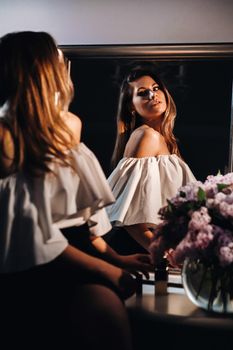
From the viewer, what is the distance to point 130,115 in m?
2.16

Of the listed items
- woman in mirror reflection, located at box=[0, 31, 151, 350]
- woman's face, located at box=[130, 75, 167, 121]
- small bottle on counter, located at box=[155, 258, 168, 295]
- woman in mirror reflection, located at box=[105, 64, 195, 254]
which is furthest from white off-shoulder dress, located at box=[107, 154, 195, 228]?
woman in mirror reflection, located at box=[0, 31, 151, 350]

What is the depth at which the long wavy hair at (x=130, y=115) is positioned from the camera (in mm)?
2117

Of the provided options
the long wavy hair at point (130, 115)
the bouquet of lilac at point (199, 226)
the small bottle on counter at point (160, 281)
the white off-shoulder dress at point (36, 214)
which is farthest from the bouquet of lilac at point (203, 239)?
the long wavy hair at point (130, 115)

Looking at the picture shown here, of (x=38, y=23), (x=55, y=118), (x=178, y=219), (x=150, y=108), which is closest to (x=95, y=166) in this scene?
(x=55, y=118)

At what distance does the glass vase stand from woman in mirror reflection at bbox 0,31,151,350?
27cm

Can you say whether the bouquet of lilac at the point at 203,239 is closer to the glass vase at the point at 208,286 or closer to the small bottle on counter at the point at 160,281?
the glass vase at the point at 208,286

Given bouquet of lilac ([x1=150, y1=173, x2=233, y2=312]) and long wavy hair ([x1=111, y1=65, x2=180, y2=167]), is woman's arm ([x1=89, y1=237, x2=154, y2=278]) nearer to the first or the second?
bouquet of lilac ([x1=150, y1=173, x2=233, y2=312])

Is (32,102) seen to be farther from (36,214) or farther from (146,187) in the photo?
(146,187)

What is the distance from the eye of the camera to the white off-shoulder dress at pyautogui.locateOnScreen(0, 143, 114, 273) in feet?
4.00

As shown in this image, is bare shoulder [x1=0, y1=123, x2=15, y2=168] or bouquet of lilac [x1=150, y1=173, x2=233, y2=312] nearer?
bare shoulder [x1=0, y1=123, x2=15, y2=168]

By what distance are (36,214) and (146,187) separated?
2.69 feet

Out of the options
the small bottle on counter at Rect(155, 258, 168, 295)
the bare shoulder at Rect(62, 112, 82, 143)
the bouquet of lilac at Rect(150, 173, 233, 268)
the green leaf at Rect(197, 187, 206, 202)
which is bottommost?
the small bottle on counter at Rect(155, 258, 168, 295)

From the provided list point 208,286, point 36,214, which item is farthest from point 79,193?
point 208,286

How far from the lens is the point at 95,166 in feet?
4.53
